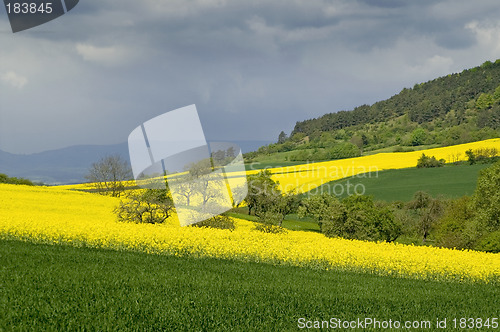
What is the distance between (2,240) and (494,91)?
204m

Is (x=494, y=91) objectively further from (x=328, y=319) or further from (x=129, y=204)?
(x=328, y=319)

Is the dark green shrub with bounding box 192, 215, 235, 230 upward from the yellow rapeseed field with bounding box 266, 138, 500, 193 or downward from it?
downward

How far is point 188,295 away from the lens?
10.1m

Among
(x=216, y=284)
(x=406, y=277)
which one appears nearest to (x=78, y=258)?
(x=216, y=284)

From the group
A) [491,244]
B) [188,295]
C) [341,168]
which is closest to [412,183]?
[341,168]

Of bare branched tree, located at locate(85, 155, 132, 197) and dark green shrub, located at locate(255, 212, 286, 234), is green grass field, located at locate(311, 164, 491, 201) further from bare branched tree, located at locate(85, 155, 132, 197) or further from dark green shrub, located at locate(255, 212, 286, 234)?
dark green shrub, located at locate(255, 212, 286, 234)

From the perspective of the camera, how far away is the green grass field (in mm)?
67312

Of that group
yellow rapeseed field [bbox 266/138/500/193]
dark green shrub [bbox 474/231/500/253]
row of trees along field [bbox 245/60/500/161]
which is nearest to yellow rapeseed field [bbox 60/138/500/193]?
yellow rapeseed field [bbox 266/138/500/193]

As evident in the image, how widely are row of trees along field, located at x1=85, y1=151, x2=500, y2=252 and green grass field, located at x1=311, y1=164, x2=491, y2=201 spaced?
6671 mm

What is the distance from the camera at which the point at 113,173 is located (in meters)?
67.4

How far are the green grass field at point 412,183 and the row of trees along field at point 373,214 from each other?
21.9ft

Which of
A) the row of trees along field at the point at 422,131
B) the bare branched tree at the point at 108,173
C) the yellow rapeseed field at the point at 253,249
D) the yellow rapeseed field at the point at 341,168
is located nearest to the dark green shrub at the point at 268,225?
the yellow rapeseed field at the point at 253,249

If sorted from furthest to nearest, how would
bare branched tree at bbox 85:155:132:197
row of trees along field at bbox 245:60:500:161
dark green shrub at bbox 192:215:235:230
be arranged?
row of trees along field at bbox 245:60:500:161
bare branched tree at bbox 85:155:132:197
dark green shrub at bbox 192:215:235:230

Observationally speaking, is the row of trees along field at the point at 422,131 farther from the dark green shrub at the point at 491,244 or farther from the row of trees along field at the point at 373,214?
the dark green shrub at the point at 491,244
